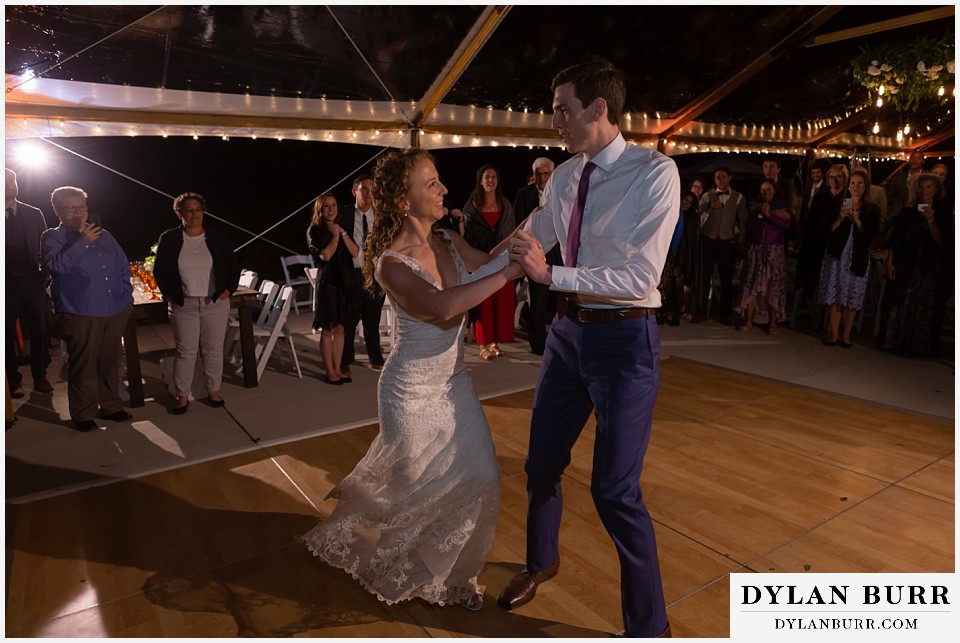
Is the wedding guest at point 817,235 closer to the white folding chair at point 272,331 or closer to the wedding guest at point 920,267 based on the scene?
the wedding guest at point 920,267

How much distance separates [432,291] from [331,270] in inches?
129

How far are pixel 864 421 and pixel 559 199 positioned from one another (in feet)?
10.3

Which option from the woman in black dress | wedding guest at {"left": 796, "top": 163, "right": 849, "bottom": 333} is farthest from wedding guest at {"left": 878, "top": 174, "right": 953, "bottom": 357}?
the woman in black dress

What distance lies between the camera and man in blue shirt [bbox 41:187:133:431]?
13.2 ft

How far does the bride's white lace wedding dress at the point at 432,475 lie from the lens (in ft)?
7.41

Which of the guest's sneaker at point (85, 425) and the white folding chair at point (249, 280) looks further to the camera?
the white folding chair at point (249, 280)

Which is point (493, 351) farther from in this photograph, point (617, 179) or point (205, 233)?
point (617, 179)

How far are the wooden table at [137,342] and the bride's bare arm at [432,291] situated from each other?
317 cm

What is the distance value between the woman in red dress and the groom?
11.9ft

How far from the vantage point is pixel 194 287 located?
4.50 metres

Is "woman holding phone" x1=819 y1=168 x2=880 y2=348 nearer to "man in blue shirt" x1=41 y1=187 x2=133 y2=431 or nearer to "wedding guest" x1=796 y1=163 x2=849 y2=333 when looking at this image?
"wedding guest" x1=796 y1=163 x2=849 y2=333

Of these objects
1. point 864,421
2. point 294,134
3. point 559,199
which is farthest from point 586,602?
point 294,134

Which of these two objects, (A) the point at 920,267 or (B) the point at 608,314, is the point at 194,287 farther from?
(A) the point at 920,267

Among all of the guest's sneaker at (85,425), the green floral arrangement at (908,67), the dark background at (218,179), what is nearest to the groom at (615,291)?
the guest's sneaker at (85,425)
